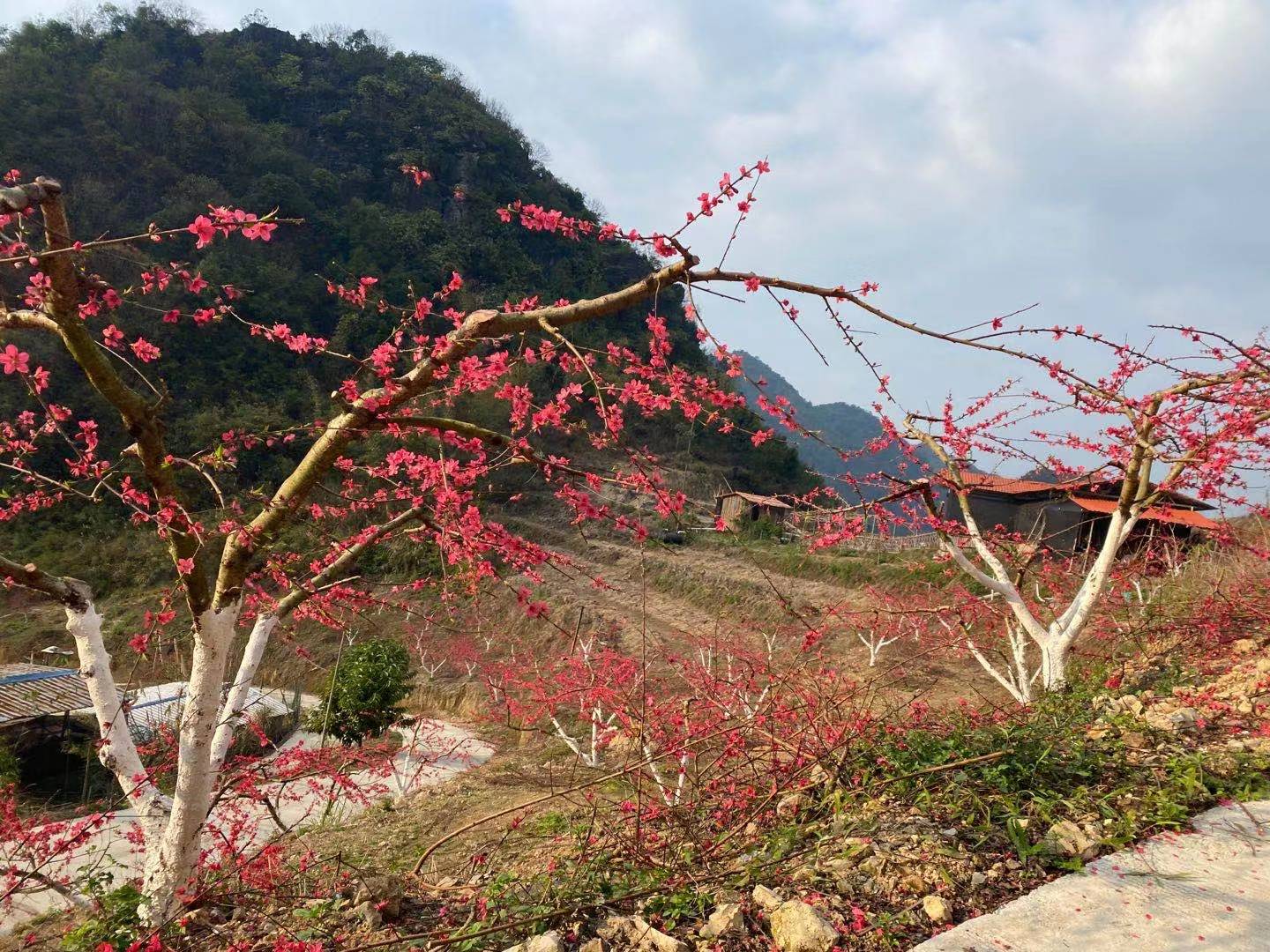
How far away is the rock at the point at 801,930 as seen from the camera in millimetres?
1987

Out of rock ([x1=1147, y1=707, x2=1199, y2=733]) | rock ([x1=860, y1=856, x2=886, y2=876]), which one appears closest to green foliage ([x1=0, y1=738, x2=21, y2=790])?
rock ([x1=860, y1=856, x2=886, y2=876])

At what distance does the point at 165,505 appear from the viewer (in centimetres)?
250

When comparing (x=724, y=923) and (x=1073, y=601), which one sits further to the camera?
(x=1073, y=601)

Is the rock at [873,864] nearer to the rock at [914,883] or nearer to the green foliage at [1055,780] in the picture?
the rock at [914,883]

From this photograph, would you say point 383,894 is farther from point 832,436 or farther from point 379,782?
point 832,436

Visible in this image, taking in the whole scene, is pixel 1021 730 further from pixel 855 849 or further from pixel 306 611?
pixel 306 611

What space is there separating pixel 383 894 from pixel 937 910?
2.13 metres

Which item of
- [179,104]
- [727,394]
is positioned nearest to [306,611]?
[727,394]

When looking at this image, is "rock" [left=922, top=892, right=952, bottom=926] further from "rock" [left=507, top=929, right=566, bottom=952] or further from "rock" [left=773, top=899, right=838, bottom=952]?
"rock" [left=507, top=929, right=566, bottom=952]

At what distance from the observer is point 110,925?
9.74ft

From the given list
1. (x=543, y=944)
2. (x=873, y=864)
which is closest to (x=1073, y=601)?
(x=873, y=864)

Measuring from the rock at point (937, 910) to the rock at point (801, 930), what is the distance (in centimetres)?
36

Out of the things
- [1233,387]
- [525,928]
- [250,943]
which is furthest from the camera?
[1233,387]

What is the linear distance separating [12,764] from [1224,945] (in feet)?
42.0
